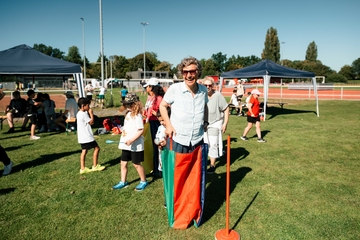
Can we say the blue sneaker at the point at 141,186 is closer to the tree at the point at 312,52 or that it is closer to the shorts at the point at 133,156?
the shorts at the point at 133,156

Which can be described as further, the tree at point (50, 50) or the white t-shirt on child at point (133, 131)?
the tree at point (50, 50)

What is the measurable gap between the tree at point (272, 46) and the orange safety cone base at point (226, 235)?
88145 millimetres

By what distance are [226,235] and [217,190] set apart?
1.41 m

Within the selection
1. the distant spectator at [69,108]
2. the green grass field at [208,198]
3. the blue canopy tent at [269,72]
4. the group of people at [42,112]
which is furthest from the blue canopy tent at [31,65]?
the blue canopy tent at [269,72]

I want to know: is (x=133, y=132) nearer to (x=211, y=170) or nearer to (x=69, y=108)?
(x=211, y=170)

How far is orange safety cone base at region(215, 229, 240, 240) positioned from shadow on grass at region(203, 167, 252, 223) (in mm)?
378

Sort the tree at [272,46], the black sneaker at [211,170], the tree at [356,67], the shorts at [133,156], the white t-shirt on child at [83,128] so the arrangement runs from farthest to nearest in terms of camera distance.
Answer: the tree at [356,67] → the tree at [272,46] → the black sneaker at [211,170] → the white t-shirt on child at [83,128] → the shorts at [133,156]

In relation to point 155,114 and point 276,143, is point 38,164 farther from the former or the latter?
point 276,143

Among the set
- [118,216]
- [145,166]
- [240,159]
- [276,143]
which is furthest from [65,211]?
[276,143]

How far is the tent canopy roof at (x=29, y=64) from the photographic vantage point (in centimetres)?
835

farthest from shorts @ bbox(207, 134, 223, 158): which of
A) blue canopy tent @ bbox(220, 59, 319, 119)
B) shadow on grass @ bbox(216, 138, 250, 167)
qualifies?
blue canopy tent @ bbox(220, 59, 319, 119)

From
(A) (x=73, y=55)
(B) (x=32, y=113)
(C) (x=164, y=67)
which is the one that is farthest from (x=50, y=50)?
(B) (x=32, y=113)

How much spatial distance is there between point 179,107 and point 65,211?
7.70 feet

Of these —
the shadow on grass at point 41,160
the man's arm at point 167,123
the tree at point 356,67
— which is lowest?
the shadow on grass at point 41,160
